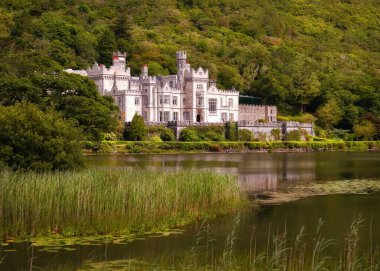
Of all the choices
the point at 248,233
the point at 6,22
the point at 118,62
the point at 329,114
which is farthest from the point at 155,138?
the point at 248,233

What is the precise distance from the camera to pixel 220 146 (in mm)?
66375

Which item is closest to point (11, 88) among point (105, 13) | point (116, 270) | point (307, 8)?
point (116, 270)

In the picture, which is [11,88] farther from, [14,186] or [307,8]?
[307,8]

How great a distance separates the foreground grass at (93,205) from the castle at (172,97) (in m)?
52.0

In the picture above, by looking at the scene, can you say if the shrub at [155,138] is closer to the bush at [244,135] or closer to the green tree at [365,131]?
the bush at [244,135]

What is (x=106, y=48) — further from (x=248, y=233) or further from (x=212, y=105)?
(x=248, y=233)

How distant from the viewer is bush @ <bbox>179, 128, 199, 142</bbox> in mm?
68750

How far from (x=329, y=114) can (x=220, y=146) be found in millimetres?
25990

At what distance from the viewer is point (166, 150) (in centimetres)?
6334

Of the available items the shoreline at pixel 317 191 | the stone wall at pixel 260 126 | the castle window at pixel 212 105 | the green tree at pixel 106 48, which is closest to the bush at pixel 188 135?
the stone wall at pixel 260 126

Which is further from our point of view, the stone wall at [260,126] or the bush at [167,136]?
the stone wall at [260,126]

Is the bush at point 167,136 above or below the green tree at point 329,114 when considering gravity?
below

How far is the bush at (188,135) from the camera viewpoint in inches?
2707

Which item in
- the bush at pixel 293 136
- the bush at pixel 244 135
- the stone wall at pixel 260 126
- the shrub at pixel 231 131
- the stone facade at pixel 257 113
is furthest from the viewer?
the stone facade at pixel 257 113
